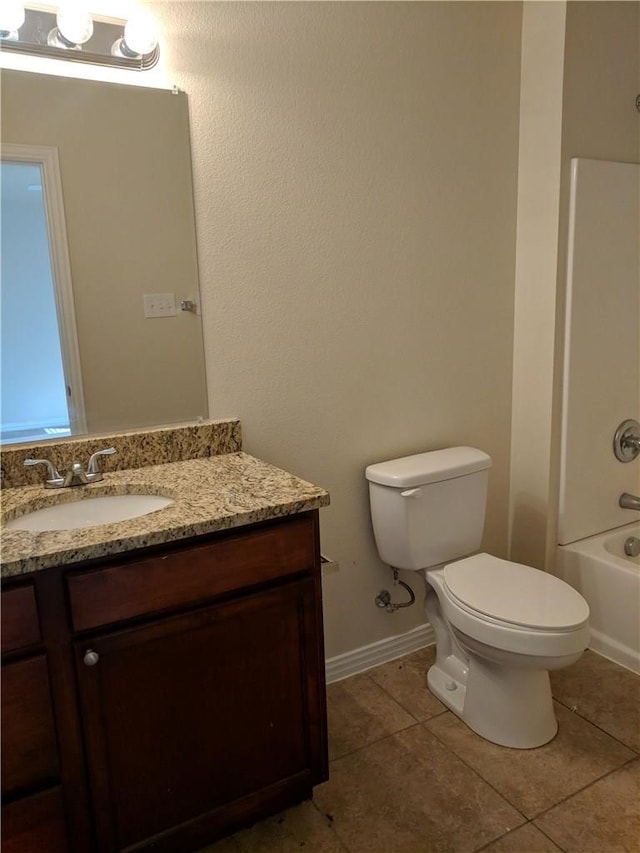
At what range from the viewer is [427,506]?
77.4 inches

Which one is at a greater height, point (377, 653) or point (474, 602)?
point (474, 602)

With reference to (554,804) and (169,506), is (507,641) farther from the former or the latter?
(169,506)

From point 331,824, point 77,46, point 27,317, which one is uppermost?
point 77,46

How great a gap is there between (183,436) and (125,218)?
584 mm

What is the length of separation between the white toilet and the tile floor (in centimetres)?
9

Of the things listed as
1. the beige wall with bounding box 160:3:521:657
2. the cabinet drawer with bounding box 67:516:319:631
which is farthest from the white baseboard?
the cabinet drawer with bounding box 67:516:319:631

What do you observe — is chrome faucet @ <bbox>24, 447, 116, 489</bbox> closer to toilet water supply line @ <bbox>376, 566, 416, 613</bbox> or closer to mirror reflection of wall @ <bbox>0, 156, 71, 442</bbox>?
mirror reflection of wall @ <bbox>0, 156, 71, 442</bbox>

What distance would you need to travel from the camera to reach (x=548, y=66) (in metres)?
2.07

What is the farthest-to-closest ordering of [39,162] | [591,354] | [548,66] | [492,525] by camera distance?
A: [492,525], [591,354], [548,66], [39,162]

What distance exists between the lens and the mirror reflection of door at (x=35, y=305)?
4.83 ft

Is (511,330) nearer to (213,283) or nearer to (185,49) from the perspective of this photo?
(213,283)

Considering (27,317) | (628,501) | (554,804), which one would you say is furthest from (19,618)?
(628,501)

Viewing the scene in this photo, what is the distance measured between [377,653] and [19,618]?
1401 mm

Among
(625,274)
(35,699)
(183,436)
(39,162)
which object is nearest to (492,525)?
(625,274)
